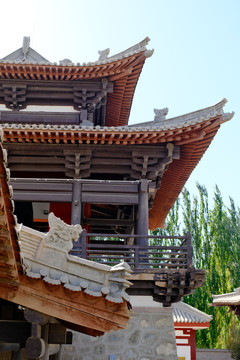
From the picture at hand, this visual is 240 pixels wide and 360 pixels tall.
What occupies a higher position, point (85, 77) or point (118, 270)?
point (85, 77)

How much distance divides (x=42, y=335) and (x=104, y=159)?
6.59 metres

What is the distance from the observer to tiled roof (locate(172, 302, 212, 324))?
54.3 ft

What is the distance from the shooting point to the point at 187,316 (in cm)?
1706

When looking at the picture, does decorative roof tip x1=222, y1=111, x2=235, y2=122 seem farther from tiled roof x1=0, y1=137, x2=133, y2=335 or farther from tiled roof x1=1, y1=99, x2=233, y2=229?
tiled roof x1=0, y1=137, x2=133, y2=335

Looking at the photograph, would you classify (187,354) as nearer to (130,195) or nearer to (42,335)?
(130,195)

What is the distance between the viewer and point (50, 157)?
1083 cm

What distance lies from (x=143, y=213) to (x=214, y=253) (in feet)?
59.1

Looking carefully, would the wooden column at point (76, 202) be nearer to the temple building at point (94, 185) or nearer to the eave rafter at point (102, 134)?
the temple building at point (94, 185)

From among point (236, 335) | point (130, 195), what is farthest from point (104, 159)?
point (236, 335)

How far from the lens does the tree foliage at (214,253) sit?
78.4 feet

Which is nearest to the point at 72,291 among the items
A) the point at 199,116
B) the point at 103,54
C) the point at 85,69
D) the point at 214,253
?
the point at 199,116

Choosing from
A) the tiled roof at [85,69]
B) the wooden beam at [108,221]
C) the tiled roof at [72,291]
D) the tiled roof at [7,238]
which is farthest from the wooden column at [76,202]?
the tiled roof at [7,238]

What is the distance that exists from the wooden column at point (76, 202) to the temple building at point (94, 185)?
29 mm

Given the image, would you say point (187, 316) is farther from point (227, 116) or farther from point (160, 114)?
point (227, 116)
